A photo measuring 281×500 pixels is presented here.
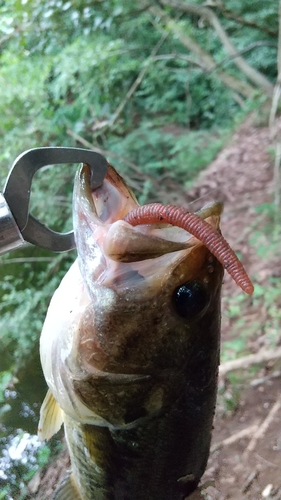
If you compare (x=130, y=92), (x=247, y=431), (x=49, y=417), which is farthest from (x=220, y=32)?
(x=49, y=417)

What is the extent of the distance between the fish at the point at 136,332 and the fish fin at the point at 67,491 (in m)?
0.34

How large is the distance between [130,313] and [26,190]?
349 millimetres

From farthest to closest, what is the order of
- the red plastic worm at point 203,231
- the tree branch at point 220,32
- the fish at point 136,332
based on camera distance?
1. the tree branch at point 220,32
2. the fish at point 136,332
3. the red plastic worm at point 203,231

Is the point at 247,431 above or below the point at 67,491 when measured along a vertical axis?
below

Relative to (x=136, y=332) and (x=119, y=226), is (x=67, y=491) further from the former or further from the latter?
(x=119, y=226)

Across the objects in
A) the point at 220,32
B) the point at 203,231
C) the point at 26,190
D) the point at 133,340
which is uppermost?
the point at 26,190

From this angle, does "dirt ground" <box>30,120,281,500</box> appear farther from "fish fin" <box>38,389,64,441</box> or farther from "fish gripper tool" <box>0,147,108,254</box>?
"fish gripper tool" <box>0,147,108,254</box>

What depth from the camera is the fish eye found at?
1.01 meters

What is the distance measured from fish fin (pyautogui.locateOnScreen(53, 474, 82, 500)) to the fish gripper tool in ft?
2.92

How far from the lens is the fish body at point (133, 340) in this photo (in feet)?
3.29

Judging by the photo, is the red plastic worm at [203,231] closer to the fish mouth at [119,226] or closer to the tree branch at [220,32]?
the fish mouth at [119,226]

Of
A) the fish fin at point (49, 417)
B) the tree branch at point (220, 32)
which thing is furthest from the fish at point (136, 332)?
the tree branch at point (220, 32)

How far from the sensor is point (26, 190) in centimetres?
91

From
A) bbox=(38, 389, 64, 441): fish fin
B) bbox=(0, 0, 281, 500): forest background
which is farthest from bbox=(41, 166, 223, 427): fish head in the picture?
bbox=(0, 0, 281, 500): forest background
